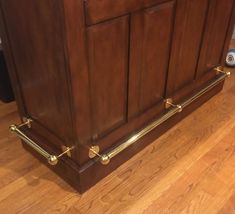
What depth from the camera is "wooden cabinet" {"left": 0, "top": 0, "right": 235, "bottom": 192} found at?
0.89m

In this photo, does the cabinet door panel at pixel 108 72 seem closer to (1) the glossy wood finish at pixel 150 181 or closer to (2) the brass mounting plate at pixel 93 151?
(2) the brass mounting plate at pixel 93 151

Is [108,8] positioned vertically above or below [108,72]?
above

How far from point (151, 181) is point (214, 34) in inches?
32.5

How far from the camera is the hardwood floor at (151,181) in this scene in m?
1.15

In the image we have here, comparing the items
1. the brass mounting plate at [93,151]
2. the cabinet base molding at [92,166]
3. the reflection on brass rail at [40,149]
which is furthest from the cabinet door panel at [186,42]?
the reflection on brass rail at [40,149]

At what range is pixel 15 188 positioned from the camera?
122 centimetres

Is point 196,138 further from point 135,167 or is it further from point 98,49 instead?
point 98,49

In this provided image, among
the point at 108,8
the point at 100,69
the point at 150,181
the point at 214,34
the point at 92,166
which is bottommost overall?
the point at 150,181

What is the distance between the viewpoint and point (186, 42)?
1.35 m

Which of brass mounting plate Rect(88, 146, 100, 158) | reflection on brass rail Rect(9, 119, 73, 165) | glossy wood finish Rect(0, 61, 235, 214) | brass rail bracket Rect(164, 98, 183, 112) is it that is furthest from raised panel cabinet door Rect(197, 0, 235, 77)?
reflection on brass rail Rect(9, 119, 73, 165)

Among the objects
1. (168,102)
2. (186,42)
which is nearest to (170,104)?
(168,102)

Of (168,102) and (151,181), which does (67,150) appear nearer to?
(151,181)

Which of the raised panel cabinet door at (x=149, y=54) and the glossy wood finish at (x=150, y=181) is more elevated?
the raised panel cabinet door at (x=149, y=54)

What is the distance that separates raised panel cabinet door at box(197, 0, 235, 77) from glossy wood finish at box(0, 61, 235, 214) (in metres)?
0.36
